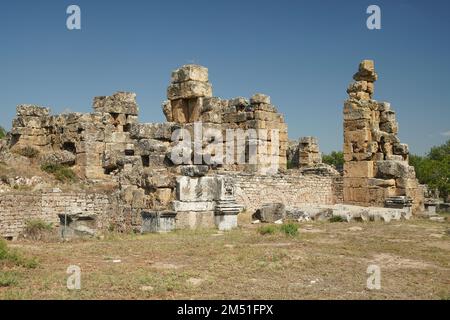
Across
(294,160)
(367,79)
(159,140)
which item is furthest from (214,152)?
(294,160)

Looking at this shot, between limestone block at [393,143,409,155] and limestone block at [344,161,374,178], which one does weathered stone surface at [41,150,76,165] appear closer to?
limestone block at [344,161,374,178]

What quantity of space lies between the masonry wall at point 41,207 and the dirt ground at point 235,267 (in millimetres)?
1967

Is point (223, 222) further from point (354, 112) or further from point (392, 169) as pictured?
point (354, 112)

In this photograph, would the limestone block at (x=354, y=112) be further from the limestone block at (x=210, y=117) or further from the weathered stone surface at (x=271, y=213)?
the limestone block at (x=210, y=117)

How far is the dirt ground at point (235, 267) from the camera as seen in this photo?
6246 millimetres

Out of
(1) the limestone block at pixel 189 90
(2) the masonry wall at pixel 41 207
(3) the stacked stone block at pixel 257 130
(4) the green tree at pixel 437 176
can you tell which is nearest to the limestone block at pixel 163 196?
(2) the masonry wall at pixel 41 207

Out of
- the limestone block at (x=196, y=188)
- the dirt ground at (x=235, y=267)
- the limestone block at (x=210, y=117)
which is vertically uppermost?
the limestone block at (x=210, y=117)

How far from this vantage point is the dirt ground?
20.5ft

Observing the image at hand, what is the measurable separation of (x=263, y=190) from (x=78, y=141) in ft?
22.5

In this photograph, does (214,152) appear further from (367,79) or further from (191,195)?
(367,79)

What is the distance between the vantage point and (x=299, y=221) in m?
15.3

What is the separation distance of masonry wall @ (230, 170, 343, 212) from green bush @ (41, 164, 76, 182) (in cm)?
533

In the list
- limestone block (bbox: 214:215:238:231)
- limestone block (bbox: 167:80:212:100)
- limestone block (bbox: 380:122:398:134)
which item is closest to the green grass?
limestone block (bbox: 214:215:238:231)

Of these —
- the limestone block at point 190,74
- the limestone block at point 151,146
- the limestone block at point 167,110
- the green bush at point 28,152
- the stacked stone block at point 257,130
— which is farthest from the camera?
the stacked stone block at point 257,130
